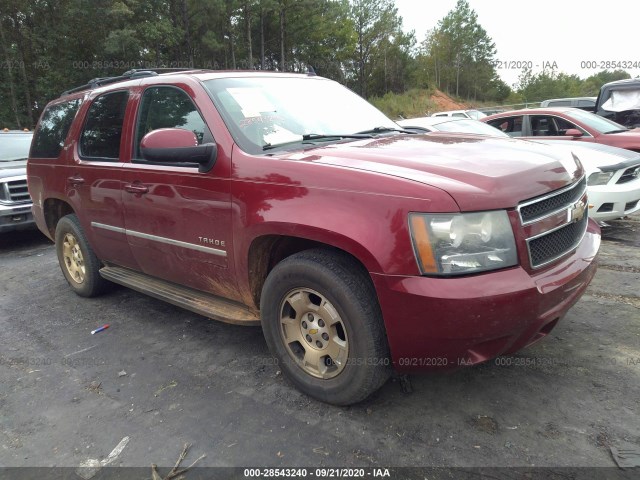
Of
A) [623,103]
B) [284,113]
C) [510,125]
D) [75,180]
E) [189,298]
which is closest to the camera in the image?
[284,113]

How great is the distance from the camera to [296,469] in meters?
2.21

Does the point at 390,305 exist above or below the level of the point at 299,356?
above

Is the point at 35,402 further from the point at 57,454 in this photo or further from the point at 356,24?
the point at 356,24

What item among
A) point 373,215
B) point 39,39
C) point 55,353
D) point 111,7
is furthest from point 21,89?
point 373,215

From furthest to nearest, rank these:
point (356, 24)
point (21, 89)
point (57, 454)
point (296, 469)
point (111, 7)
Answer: point (356, 24)
point (21, 89)
point (111, 7)
point (57, 454)
point (296, 469)

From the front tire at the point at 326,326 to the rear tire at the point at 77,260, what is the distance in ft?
8.10

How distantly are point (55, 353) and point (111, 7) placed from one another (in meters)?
33.8

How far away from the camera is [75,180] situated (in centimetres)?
418

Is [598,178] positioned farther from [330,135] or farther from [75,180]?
[75,180]

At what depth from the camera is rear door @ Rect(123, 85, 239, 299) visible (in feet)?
9.64

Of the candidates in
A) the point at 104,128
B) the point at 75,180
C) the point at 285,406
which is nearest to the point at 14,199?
the point at 75,180

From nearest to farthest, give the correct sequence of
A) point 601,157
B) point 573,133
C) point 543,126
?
point 601,157, point 573,133, point 543,126

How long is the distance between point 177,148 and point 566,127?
284 inches

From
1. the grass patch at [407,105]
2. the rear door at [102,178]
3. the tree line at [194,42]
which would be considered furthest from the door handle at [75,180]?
the grass patch at [407,105]
